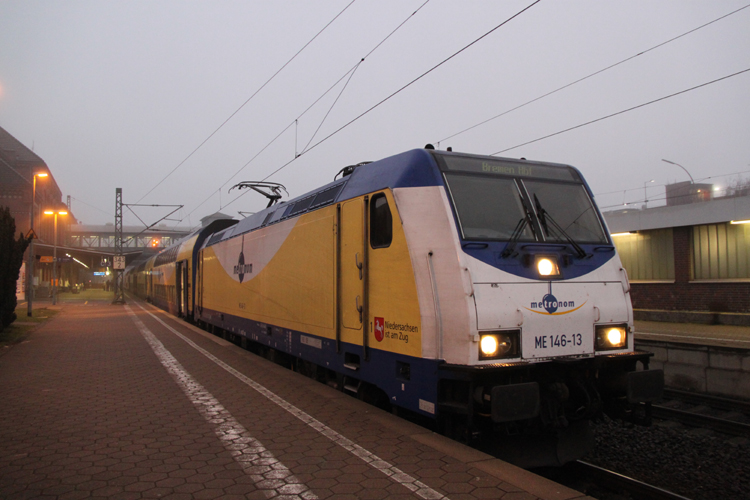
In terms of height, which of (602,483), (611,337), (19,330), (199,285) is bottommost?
(602,483)

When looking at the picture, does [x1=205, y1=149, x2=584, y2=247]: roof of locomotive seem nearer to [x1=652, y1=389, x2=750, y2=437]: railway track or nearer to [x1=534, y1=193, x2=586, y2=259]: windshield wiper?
[x1=534, y1=193, x2=586, y2=259]: windshield wiper

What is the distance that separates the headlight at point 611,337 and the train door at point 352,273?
2.44 metres

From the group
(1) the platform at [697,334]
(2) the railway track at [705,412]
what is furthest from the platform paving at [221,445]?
(1) the platform at [697,334]

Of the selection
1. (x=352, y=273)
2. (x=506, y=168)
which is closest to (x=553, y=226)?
(x=506, y=168)

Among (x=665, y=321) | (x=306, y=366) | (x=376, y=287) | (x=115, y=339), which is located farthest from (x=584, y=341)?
(x=665, y=321)

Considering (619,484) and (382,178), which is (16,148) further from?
(619,484)

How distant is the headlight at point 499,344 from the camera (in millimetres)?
4562

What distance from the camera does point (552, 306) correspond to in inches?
195

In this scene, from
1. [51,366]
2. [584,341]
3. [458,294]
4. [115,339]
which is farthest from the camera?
[115,339]

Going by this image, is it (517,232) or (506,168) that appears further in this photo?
(506,168)

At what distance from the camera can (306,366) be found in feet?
27.1

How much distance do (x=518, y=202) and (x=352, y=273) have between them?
6.73 ft

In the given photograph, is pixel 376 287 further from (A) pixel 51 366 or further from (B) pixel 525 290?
(A) pixel 51 366

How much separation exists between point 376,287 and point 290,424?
176 cm
